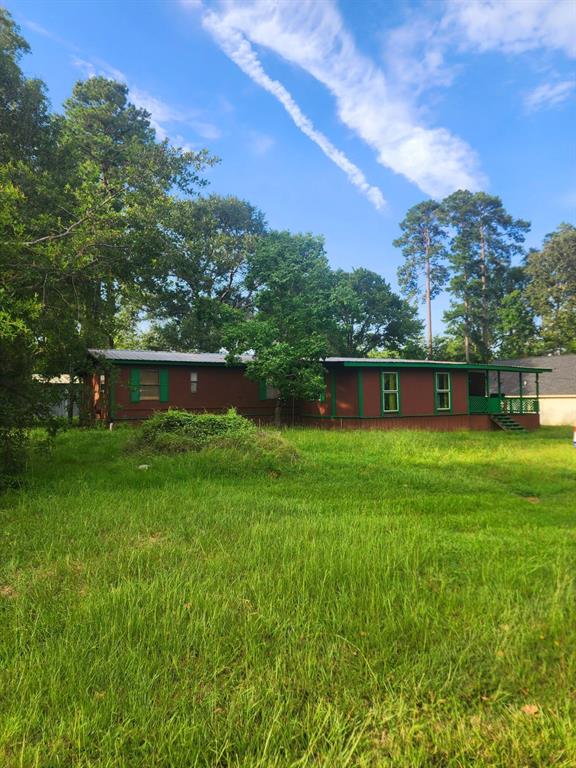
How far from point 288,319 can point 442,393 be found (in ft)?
23.1

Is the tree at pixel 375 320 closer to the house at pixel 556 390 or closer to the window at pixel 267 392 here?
the house at pixel 556 390

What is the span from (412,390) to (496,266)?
28.2 m

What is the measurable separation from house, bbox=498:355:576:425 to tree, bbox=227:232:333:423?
47.5 ft

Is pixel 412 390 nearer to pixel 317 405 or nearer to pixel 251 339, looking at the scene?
pixel 317 405

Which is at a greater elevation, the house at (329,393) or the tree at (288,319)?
the tree at (288,319)

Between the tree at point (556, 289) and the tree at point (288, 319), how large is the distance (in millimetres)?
25046

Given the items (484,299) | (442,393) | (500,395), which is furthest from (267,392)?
(484,299)

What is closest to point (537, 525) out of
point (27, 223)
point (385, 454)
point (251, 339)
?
point (385, 454)

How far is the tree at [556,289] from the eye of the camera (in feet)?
111

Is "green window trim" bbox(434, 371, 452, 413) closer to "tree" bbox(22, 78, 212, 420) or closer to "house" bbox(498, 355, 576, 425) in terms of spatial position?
"house" bbox(498, 355, 576, 425)

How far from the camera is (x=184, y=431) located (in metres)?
9.77

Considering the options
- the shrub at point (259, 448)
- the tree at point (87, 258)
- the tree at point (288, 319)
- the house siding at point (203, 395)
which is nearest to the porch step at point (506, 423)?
the tree at point (288, 319)

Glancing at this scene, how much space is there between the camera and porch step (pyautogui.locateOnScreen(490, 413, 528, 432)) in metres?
18.7

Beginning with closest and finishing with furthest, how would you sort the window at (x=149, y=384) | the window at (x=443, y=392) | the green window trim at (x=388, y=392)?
1. the window at (x=149, y=384)
2. the green window trim at (x=388, y=392)
3. the window at (x=443, y=392)
